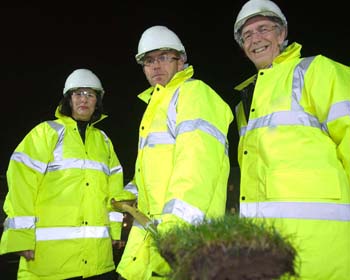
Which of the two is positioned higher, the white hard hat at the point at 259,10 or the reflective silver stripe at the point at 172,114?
the white hard hat at the point at 259,10

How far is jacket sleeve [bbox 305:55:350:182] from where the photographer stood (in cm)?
233

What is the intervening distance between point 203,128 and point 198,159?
0.22 metres

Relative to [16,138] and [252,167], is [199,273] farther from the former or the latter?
[16,138]

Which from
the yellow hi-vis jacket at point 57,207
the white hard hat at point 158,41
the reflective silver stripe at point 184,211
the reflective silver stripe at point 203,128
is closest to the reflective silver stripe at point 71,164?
the yellow hi-vis jacket at point 57,207

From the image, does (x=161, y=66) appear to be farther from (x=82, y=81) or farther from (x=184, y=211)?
(x=82, y=81)

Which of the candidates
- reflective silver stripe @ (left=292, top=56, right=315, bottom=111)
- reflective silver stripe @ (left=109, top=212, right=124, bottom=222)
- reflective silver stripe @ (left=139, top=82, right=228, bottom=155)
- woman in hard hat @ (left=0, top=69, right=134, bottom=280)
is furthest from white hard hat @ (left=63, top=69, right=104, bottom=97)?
reflective silver stripe @ (left=292, top=56, right=315, bottom=111)

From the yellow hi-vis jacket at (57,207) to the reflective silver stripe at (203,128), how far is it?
6.61 feet

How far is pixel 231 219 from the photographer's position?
1530mm

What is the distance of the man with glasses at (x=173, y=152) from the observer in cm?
220

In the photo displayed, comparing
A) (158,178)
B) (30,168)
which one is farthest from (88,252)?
(158,178)

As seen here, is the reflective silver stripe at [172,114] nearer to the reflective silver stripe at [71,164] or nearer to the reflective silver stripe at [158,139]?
the reflective silver stripe at [158,139]

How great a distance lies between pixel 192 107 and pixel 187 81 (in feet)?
1.03

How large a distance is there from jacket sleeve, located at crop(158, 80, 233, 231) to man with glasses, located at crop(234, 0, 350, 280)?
212mm

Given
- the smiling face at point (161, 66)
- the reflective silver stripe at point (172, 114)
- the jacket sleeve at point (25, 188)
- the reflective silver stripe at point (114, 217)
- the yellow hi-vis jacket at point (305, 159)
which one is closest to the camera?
the yellow hi-vis jacket at point (305, 159)
